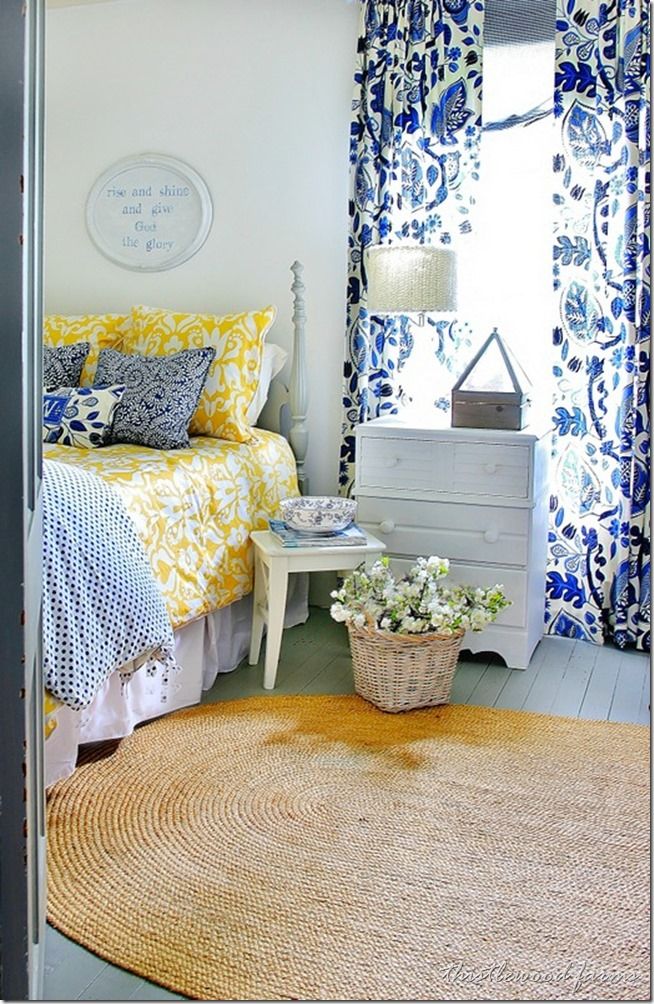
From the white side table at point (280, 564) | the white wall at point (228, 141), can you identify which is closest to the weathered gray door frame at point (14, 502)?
the white side table at point (280, 564)

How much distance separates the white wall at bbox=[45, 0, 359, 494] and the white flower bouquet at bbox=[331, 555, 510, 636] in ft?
3.58

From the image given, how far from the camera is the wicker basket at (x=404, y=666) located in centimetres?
288

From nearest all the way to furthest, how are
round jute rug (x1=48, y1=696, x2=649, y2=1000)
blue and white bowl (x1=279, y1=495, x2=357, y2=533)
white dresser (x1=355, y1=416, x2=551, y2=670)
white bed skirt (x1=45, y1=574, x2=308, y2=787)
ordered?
round jute rug (x1=48, y1=696, x2=649, y2=1000) < white bed skirt (x1=45, y1=574, x2=308, y2=787) < blue and white bowl (x1=279, y1=495, x2=357, y2=533) < white dresser (x1=355, y1=416, x2=551, y2=670)

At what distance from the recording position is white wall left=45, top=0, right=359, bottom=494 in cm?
392

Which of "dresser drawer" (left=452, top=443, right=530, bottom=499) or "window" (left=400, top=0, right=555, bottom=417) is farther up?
"window" (left=400, top=0, right=555, bottom=417)

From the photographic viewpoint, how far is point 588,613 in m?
3.65

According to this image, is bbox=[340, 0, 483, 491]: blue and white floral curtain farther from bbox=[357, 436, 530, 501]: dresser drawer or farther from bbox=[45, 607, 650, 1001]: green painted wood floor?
bbox=[45, 607, 650, 1001]: green painted wood floor

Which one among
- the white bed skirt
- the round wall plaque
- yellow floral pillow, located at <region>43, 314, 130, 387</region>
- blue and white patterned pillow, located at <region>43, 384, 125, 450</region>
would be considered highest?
the round wall plaque

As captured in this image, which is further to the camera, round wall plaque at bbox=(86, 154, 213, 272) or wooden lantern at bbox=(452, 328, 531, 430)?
round wall plaque at bbox=(86, 154, 213, 272)

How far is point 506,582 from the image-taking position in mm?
3334

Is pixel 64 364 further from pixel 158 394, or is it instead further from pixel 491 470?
pixel 491 470

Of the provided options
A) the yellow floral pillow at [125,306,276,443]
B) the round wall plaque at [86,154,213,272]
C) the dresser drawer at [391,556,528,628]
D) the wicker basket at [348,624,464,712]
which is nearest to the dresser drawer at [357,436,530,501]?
the dresser drawer at [391,556,528,628]

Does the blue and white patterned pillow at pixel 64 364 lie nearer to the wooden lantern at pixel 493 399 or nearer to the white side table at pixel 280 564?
the white side table at pixel 280 564

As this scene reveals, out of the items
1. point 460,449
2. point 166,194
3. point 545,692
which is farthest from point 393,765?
point 166,194
